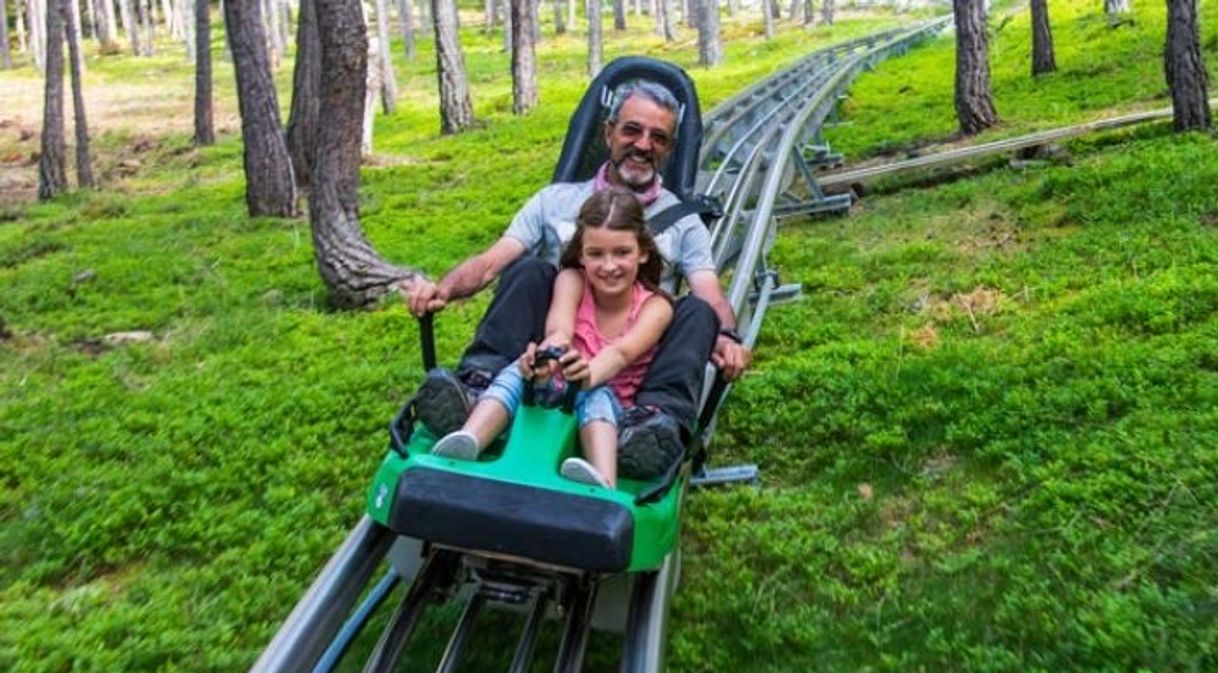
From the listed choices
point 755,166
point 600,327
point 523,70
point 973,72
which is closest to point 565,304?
point 600,327

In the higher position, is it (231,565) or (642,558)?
(642,558)

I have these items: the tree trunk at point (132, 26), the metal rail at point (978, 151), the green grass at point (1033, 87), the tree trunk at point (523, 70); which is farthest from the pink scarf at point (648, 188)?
the tree trunk at point (132, 26)

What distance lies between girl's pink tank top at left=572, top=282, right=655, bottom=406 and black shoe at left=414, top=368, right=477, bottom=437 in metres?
0.51

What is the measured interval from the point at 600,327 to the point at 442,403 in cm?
69

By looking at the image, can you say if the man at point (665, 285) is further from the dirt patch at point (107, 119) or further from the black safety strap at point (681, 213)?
the dirt patch at point (107, 119)

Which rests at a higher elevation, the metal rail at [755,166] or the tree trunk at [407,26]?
the tree trunk at [407,26]

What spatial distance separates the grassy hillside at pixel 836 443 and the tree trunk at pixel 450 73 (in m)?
7.98

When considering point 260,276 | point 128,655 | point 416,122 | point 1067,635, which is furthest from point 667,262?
point 416,122

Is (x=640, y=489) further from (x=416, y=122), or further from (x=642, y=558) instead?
(x=416, y=122)

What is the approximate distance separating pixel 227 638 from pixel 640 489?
1420mm

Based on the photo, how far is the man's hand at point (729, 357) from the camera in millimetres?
3314

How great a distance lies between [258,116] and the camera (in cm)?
1019

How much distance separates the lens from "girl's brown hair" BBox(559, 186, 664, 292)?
3.34m

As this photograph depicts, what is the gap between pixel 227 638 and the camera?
3266 millimetres
